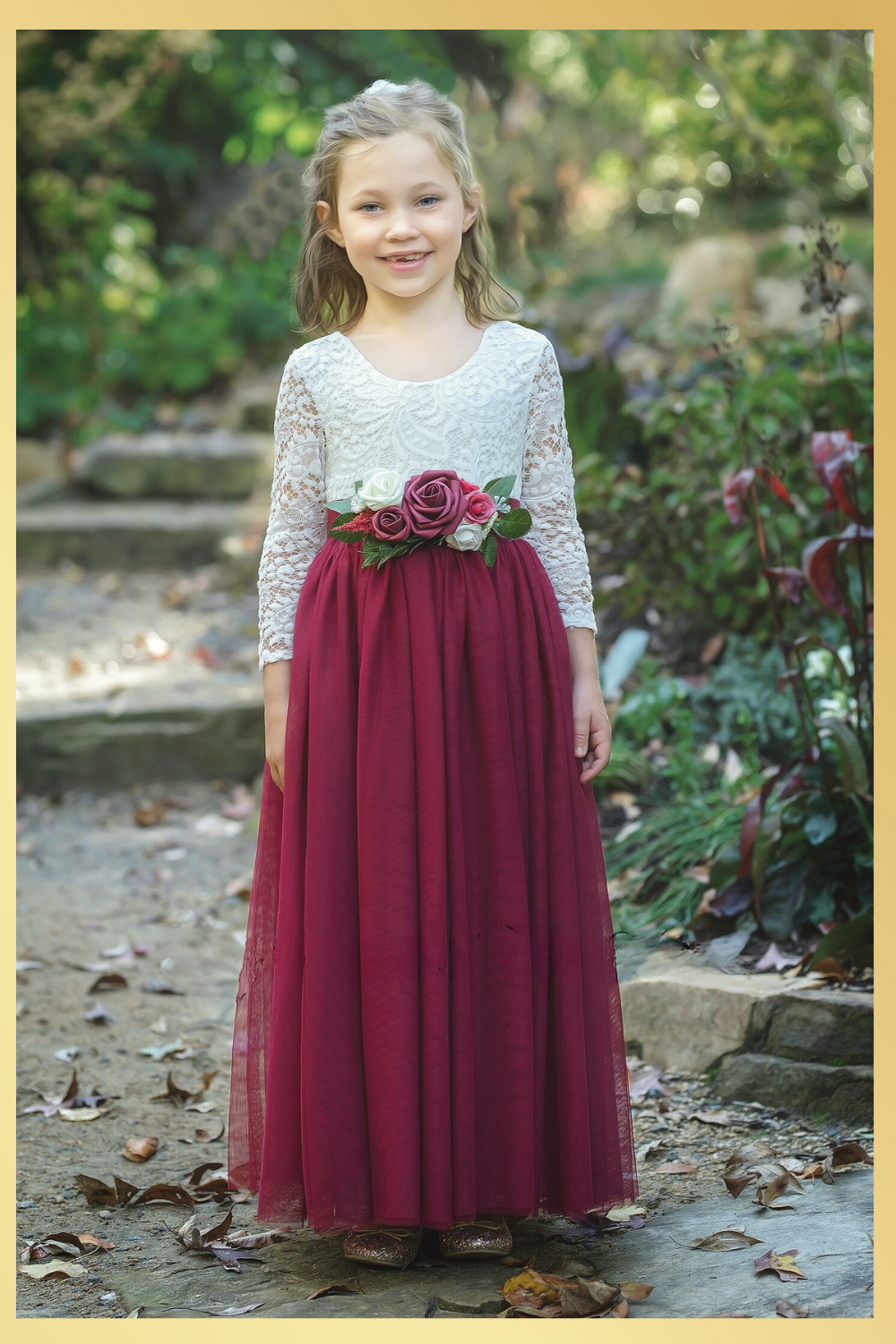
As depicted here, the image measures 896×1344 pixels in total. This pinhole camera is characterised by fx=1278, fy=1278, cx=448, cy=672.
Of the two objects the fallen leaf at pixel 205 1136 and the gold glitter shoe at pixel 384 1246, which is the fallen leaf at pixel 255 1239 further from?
the fallen leaf at pixel 205 1136

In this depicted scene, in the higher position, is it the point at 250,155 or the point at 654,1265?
the point at 250,155

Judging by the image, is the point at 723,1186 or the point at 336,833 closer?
the point at 336,833

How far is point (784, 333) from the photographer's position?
4.96 meters

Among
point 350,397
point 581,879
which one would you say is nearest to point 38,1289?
point 581,879

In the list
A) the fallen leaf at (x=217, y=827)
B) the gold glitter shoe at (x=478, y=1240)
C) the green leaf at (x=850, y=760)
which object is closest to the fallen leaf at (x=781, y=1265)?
the gold glitter shoe at (x=478, y=1240)

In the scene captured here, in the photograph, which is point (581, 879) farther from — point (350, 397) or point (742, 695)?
point (742, 695)

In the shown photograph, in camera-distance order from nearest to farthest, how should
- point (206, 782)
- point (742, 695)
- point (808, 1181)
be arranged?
point (808, 1181)
point (742, 695)
point (206, 782)

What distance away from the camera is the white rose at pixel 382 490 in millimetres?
1957

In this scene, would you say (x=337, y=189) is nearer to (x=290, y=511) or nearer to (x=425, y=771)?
(x=290, y=511)

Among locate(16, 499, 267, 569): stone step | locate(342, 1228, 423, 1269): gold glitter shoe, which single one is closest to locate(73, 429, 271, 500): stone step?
locate(16, 499, 267, 569): stone step

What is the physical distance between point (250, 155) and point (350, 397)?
22.2ft

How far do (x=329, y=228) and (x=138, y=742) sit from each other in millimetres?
2948

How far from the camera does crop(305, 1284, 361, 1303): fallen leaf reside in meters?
1.95

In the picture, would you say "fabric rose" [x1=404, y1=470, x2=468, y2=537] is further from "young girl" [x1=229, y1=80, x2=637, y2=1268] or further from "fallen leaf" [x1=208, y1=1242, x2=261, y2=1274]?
"fallen leaf" [x1=208, y1=1242, x2=261, y2=1274]
